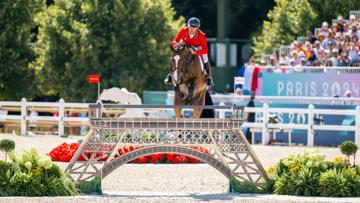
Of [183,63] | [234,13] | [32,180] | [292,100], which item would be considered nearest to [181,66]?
[183,63]

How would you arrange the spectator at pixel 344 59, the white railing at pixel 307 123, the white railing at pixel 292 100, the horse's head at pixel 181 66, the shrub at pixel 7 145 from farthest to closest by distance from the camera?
1. the spectator at pixel 344 59
2. the white railing at pixel 292 100
3. the white railing at pixel 307 123
4. the horse's head at pixel 181 66
5. the shrub at pixel 7 145

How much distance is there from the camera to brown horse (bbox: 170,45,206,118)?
75.6 feet

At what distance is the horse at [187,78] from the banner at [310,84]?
41.9ft

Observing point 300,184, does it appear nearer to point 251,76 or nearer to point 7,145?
point 7,145

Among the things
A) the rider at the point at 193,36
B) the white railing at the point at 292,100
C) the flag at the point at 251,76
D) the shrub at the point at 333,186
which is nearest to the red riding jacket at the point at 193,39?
the rider at the point at 193,36

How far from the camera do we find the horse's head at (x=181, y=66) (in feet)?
75.2

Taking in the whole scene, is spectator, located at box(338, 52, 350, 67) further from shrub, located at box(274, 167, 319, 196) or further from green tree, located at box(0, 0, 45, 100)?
shrub, located at box(274, 167, 319, 196)

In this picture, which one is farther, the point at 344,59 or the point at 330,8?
the point at 330,8

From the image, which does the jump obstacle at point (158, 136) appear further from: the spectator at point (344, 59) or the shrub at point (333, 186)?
the spectator at point (344, 59)

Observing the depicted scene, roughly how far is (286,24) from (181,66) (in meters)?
26.5

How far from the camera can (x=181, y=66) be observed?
23.2 metres

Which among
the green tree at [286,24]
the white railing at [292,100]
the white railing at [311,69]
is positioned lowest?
the white railing at [292,100]

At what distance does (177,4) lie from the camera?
61.5m

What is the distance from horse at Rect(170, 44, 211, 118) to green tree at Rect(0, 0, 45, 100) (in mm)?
24919
